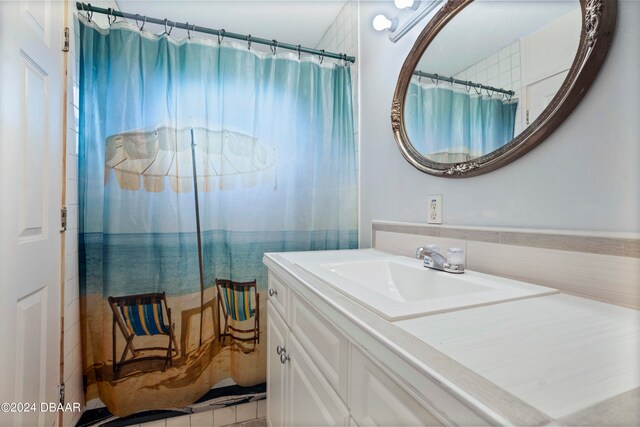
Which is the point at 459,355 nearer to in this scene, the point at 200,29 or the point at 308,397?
the point at 308,397

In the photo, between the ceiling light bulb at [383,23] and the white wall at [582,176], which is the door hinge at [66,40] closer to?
the ceiling light bulb at [383,23]

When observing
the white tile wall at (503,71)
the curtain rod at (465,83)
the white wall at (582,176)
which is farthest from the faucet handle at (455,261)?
the curtain rod at (465,83)

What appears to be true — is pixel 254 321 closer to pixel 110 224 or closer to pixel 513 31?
pixel 110 224

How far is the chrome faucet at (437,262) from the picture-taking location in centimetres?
87

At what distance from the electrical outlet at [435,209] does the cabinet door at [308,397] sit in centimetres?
68

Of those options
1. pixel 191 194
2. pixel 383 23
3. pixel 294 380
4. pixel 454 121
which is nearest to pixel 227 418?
pixel 294 380

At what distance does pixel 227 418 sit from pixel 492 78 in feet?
6.56

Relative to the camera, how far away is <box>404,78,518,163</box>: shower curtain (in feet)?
2.84

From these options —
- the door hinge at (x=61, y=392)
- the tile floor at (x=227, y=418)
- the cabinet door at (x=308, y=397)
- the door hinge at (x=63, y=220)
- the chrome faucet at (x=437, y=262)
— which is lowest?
the tile floor at (x=227, y=418)

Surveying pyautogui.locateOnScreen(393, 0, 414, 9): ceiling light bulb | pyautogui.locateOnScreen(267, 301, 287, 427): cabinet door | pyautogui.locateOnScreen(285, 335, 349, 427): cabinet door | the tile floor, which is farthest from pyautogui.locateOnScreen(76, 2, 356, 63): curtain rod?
the tile floor

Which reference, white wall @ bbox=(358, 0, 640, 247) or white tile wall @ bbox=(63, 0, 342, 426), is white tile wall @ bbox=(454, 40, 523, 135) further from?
white tile wall @ bbox=(63, 0, 342, 426)

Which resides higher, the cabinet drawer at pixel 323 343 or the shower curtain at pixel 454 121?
the shower curtain at pixel 454 121

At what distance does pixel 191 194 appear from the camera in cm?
151

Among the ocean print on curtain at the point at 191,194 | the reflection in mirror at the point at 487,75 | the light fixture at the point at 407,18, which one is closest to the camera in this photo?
the reflection in mirror at the point at 487,75
